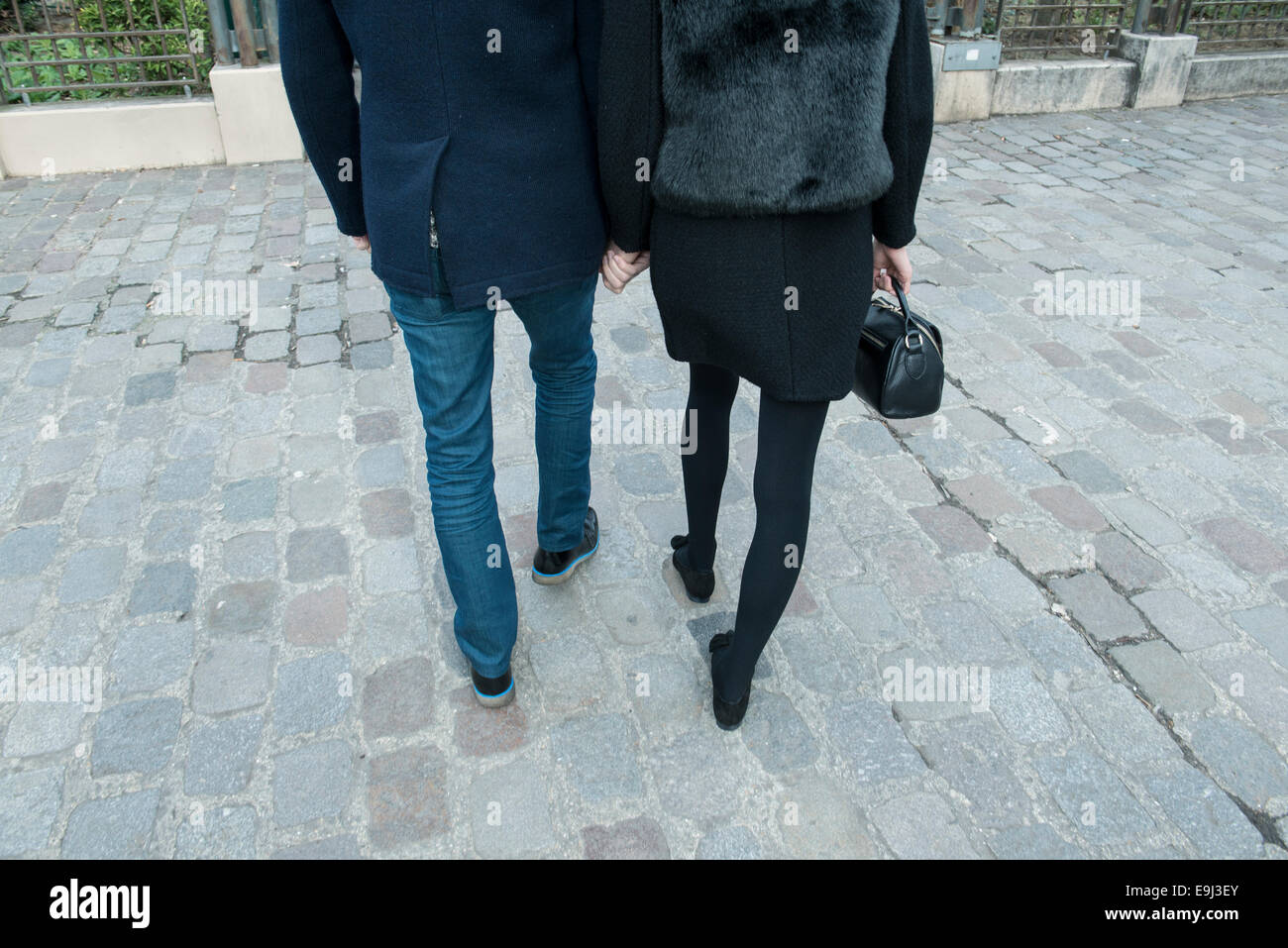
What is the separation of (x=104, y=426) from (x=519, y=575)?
1899mm

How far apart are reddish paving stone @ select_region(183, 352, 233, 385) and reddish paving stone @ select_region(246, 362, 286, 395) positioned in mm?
116

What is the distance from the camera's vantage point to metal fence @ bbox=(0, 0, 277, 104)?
20.1 ft

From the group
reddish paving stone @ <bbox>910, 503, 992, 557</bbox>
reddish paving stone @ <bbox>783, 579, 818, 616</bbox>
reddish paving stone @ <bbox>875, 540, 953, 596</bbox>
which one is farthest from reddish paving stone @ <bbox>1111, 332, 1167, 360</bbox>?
reddish paving stone @ <bbox>783, 579, 818, 616</bbox>

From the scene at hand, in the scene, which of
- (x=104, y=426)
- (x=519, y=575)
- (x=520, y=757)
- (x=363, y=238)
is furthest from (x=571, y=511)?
(x=104, y=426)

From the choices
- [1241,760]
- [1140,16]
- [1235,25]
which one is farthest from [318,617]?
[1235,25]

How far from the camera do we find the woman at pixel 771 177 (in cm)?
162

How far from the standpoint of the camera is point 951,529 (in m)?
3.06

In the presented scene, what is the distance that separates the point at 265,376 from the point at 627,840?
2727 millimetres

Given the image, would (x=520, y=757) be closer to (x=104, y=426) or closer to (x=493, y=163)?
(x=493, y=163)

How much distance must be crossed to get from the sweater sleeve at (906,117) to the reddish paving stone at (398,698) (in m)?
1.64

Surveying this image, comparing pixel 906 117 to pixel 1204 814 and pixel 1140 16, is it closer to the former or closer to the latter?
pixel 1204 814

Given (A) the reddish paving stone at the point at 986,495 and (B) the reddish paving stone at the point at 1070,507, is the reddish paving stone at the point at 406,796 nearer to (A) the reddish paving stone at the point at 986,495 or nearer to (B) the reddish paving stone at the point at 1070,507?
(A) the reddish paving stone at the point at 986,495

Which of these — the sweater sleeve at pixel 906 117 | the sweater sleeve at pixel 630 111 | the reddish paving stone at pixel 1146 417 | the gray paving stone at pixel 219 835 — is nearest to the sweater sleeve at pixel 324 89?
the sweater sleeve at pixel 630 111
